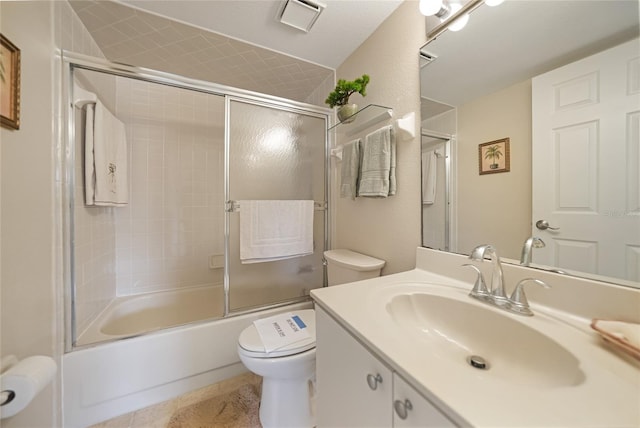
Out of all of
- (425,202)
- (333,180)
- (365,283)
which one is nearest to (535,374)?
(365,283)

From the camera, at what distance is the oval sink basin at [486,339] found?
0.48 metres

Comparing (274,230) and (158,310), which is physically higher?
(274,230)

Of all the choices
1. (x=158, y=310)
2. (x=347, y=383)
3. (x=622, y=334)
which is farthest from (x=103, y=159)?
(x=622, y=334)

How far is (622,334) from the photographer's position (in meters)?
0.46

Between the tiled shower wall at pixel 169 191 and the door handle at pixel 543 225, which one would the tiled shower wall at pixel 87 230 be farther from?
the door handle at pixel 543 225

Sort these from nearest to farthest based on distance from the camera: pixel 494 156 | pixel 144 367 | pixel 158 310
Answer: pixel 494 156 → pixel 144 367 → pixel 158 310

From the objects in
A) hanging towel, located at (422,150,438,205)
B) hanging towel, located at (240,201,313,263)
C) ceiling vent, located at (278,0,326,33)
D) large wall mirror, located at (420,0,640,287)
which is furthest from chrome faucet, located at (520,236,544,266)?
ceiling vent, located at (278,0,326,33)

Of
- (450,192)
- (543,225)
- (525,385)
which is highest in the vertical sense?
(450,192)

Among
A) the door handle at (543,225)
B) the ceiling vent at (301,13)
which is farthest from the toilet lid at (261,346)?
the ceiling vent at (301,13)

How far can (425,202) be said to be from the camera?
41.8 inches

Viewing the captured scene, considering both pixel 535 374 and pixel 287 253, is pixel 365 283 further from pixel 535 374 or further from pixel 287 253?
pixel 287 253

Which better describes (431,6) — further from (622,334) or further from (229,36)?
(622,334)

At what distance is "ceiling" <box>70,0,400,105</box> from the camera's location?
1.17 metres

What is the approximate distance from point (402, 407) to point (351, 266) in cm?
81
